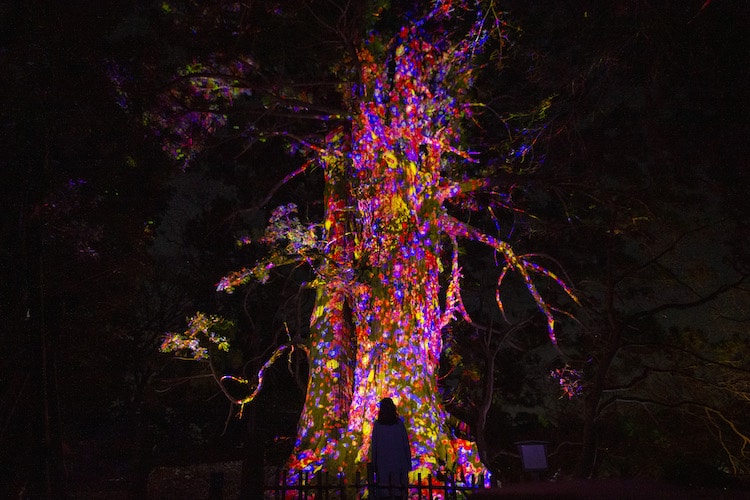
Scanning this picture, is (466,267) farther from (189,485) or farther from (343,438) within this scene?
(189,485)

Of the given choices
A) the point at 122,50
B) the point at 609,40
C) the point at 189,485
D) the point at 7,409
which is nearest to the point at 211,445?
the point at 189,485

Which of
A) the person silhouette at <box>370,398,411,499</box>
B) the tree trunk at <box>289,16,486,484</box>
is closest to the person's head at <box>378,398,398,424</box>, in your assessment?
the person silhouette at <box>370,398,411,499</box>

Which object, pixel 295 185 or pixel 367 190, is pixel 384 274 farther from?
pixel 295 185

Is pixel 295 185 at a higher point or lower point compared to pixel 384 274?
higher

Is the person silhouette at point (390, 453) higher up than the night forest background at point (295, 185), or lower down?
lower down

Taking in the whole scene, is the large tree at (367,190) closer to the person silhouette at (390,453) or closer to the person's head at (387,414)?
the person silhouette at (390,453)

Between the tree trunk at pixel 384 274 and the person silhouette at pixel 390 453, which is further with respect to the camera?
the tree trunk at pixel 384 274

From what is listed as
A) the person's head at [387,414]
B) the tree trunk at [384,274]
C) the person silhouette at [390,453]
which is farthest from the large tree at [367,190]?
the person's head at [387,414]

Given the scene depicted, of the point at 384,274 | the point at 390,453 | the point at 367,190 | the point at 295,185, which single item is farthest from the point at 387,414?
the point at 295,185

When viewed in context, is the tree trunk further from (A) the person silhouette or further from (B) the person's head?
(B) the person's head

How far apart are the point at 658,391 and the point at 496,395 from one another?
17.3 ft

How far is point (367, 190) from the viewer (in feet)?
27.6

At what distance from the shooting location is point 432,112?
9.27m

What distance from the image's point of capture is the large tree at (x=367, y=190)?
24.2 ft
